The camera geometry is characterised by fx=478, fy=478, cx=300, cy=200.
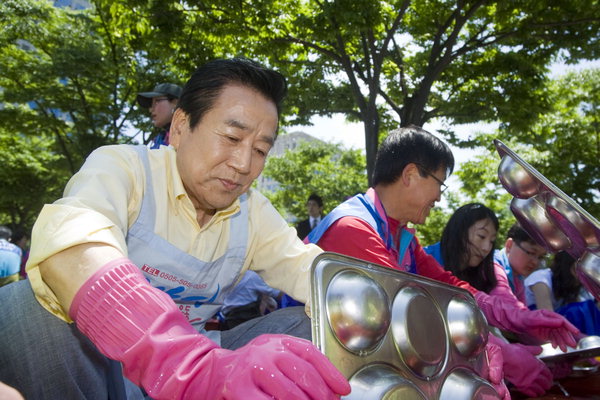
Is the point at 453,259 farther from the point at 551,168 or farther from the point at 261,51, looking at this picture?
the point at 551,168

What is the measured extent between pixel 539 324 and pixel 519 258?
180cm

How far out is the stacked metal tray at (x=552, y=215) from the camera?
3.99ft

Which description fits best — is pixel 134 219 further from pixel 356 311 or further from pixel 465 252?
pixel 465 252

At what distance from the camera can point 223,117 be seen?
1242mm

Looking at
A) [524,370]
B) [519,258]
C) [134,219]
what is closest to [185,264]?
[134,219]

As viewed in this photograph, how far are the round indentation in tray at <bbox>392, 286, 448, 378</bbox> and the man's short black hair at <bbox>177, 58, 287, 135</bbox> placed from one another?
0.66m

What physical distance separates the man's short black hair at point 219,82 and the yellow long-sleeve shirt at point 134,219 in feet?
0.49

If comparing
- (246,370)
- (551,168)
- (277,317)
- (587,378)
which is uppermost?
(551,168)

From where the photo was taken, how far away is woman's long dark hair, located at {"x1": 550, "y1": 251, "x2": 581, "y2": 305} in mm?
3559

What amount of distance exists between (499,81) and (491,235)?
434cm

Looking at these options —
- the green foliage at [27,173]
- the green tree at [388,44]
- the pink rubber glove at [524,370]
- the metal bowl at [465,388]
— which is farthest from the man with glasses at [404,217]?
the green foliage at [27,173]

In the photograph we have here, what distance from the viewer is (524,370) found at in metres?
1.73

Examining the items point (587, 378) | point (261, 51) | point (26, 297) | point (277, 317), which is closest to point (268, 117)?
point (277, 317)

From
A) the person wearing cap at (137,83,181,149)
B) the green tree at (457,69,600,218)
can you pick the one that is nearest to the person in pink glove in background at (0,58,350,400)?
the person wearing cap at (137,83,181,149)
